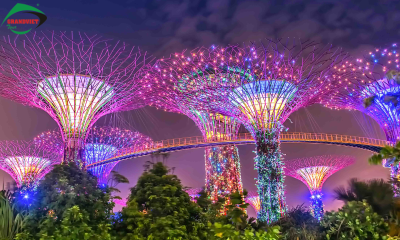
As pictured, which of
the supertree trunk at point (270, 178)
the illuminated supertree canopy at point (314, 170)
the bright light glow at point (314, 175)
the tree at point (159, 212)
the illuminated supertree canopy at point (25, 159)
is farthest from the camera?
the bright light glow at point (314, 175)

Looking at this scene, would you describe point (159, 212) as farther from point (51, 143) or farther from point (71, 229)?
point (51, 143)

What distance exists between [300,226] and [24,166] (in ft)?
113

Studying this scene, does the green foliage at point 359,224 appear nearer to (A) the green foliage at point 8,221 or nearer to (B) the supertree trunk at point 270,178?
(B) the supertree trunk at point 270,178

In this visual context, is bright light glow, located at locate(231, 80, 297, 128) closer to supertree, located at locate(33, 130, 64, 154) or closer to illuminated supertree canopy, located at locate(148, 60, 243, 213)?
illuminated supertree canopy, located at locate(148, 60, 243, 213)

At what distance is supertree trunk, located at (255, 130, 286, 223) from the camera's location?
59.9ft

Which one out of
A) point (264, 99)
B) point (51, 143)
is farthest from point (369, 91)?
point (51, 143)

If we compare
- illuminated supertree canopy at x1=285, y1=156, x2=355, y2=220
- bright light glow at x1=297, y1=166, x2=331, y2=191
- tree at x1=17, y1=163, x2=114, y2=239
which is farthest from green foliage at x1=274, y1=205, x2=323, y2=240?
bright light glow at x1=297, y1=166, x2=331, y2=191

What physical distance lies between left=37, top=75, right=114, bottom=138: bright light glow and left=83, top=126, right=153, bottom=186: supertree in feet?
48.9

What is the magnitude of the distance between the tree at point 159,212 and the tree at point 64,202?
32.0 inches

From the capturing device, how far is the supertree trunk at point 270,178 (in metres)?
18.3

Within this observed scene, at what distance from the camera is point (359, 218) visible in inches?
409

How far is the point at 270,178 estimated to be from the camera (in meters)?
18.8

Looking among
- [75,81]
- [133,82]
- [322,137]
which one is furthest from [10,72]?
[322,137]

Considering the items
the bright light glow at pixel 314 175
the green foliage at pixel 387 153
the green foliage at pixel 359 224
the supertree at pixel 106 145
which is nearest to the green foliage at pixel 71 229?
the green foliage at pixel 387 153
